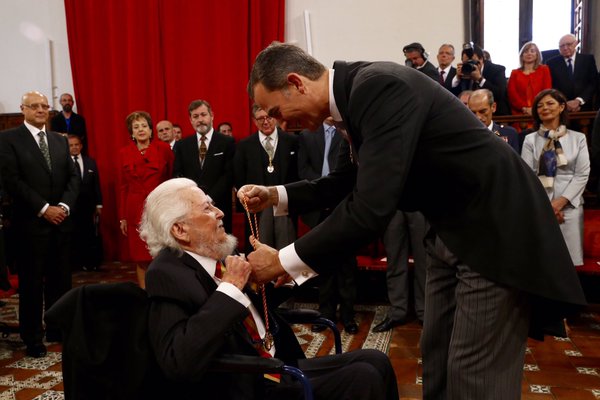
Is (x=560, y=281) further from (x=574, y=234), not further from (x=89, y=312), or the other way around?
(x=574, y=234)

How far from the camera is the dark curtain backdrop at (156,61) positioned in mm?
7059

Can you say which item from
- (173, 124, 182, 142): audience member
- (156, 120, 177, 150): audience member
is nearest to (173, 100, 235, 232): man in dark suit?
(156, 120, 177, 150): audience member

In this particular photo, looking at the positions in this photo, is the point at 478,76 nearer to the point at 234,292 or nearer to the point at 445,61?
the point at 445,61

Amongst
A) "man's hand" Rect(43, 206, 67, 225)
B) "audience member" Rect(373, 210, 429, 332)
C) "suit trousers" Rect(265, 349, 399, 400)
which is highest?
"man's hand" Rect(43, 206, 67, 225)

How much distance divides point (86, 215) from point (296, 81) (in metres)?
5.65

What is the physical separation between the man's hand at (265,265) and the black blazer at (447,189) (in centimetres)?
9

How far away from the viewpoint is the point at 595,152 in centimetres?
368

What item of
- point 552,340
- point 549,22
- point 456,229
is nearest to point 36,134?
point 456,229

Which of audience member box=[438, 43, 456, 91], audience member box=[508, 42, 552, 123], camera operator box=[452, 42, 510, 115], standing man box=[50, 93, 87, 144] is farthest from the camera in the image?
standing man box=[50, 93, 87, 144]

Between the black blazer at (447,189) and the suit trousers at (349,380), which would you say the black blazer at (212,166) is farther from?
the black blazer at (447,189)

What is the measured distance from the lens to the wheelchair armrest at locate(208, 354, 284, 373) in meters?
1.54

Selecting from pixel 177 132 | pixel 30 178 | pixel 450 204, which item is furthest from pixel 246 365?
pixel 177 132

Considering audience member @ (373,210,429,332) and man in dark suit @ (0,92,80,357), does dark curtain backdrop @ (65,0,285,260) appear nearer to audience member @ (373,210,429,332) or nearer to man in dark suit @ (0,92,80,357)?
man in dark suit @ (0,92,80,357)

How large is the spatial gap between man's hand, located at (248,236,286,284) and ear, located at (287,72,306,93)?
447mm
